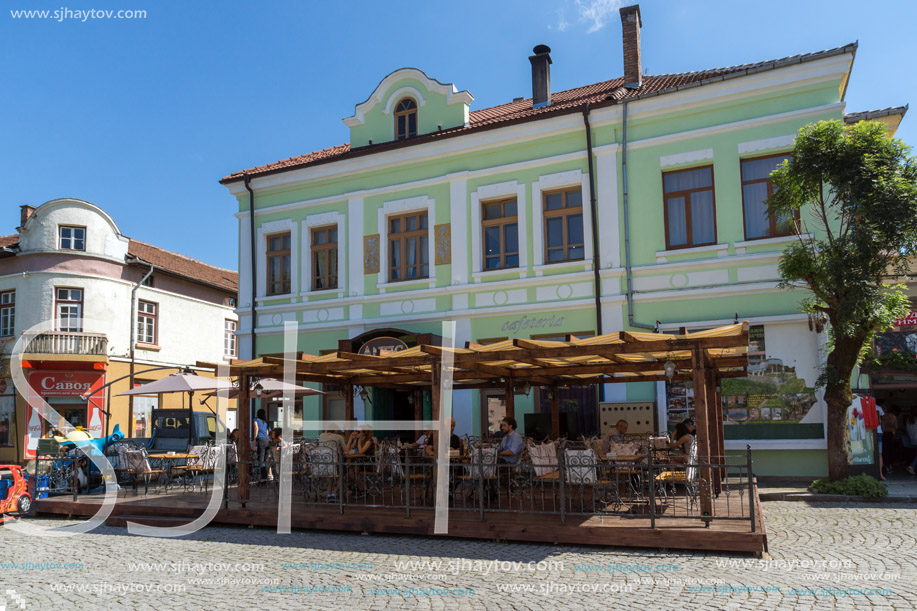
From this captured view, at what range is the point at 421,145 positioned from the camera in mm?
19500

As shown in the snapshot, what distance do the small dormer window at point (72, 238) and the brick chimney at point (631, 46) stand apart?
888 inches

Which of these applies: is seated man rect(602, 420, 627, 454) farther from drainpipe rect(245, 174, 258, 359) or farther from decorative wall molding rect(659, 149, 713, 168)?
drainpipe rect(245, 174, 258, 359)

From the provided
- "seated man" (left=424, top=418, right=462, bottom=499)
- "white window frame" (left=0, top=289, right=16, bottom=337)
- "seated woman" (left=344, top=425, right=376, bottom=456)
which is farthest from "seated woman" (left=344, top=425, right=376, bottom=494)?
"white window frame" (left=0, top=289, right=16, bottom=337)

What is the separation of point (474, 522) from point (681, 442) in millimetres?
4343

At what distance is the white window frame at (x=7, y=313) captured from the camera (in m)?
29.9

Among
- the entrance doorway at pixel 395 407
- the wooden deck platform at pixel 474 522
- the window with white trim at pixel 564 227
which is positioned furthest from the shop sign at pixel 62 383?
the window with white trim at pixel 564 227

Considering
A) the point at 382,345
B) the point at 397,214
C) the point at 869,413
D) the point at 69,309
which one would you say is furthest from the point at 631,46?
the point at 69,309

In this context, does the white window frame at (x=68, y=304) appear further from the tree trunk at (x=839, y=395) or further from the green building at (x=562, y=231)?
the tree trunk at (x=839, y=395)

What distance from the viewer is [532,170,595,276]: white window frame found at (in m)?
17.3

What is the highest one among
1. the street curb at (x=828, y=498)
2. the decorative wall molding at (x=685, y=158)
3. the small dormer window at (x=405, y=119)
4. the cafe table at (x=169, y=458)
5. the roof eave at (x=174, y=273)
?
the small dormer window at (x=405, y=119)

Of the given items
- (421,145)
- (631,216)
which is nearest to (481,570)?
(631,216)

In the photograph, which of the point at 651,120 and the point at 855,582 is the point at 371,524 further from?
the point at 651,120

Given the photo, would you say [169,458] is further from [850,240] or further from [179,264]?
[179,264]

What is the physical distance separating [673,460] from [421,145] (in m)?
10.8
